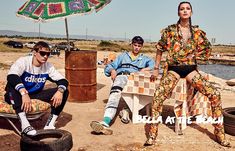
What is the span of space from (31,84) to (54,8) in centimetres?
212

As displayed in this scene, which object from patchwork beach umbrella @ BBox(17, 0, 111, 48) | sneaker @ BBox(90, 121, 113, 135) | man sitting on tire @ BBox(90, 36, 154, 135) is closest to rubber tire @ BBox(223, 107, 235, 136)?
man sitting on tire @ BBox(90, 36, 154, 135)

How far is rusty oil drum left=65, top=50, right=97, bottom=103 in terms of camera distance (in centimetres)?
798

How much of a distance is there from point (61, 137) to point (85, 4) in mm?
3385

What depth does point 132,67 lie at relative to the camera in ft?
22.9

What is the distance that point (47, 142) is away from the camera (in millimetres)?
4625

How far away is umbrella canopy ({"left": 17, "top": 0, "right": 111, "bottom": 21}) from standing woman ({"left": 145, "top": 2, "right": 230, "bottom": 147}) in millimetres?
2392

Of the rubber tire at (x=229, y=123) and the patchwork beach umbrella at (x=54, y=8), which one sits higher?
the patchwork beach umbrella at (x=54, y=8)

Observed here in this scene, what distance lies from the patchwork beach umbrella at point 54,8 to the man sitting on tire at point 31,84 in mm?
1513

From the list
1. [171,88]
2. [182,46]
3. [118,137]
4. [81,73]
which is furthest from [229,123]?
[81,73]

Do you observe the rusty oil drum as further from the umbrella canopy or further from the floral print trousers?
the floral print trousers

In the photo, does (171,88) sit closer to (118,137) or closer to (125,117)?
(118,137)

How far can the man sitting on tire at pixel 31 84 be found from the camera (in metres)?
5.02

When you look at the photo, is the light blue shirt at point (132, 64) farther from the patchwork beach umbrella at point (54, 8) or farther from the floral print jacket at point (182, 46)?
the floral print jacket at point (182, 46)

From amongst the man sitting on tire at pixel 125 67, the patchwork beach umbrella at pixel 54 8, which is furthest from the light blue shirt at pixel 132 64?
the patchwork beach umbrella at pixel 54 8
